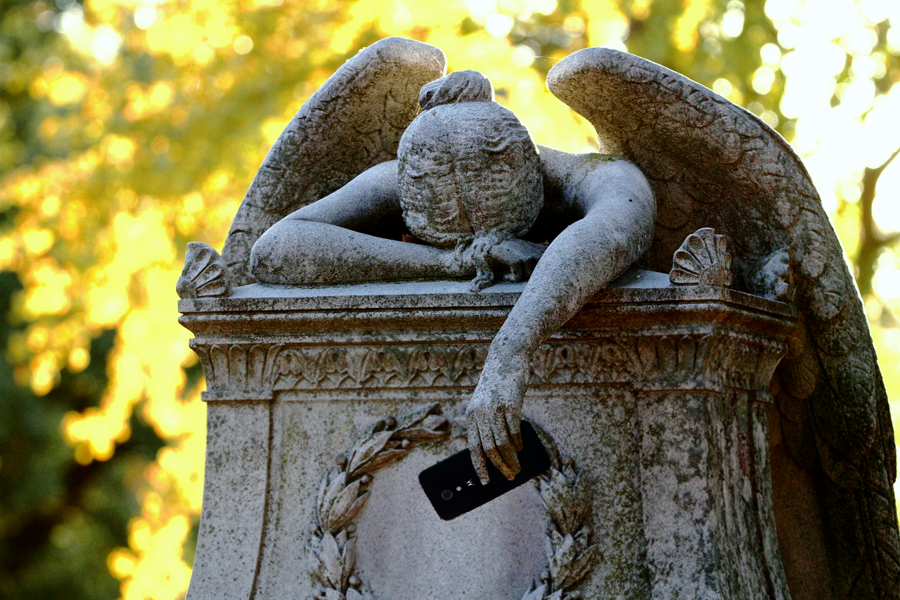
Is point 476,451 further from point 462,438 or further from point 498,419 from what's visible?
point 462,438

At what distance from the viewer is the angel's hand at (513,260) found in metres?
2.93

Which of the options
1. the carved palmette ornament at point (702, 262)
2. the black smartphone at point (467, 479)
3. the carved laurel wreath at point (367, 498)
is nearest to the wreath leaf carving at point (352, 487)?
the carved laurel wreath at point (367, 498)

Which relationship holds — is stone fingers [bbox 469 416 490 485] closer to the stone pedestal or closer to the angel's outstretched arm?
the angel's outstretched arm

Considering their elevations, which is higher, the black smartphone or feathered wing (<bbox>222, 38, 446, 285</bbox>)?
feathered wing (<bbox>222, 38, 446, 285</bbox>)

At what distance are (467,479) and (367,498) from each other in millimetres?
351

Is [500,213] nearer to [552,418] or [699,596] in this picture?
[552,418]

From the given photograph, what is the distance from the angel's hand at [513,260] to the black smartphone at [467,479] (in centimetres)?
44

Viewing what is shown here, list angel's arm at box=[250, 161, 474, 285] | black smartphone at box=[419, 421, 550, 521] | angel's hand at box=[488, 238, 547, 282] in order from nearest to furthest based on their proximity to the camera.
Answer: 1. black smartphone at box=[419, 421, 550, 521]
2. angel's hand at box=[488, 238, 547, 282]
3. angel's arm at box=[250, 161, 474, 285]

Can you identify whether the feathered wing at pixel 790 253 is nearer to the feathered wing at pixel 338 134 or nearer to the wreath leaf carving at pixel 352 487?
the feathered wing at pixel 338 134

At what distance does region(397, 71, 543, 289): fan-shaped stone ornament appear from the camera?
9.82 feet

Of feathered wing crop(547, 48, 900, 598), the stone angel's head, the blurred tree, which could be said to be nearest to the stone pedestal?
feathered wing crop(547, 48, 900, 598)

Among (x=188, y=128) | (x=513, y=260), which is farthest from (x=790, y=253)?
(x=188, y=128)

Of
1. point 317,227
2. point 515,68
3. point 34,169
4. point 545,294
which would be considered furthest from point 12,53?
point 545,294

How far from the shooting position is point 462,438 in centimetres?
288
